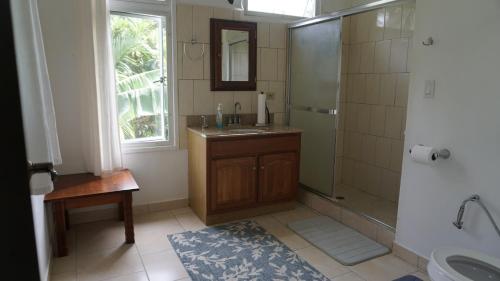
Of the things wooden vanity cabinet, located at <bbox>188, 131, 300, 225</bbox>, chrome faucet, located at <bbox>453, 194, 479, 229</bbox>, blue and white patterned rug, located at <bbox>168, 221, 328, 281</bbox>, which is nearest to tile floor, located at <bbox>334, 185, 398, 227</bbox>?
wooden vanity cabinet, located at <bbox>188, 131, 300, 225</bbox>

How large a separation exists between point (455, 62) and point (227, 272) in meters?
1.97

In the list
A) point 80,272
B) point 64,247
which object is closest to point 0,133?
point 80,272

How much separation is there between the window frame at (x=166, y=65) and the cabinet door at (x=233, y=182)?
63 cm

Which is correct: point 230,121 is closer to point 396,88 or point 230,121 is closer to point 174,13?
point 174,13

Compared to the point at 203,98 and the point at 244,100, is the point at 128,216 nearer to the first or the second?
the point at 203,98

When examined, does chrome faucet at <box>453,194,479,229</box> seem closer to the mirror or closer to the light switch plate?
the light switch plate

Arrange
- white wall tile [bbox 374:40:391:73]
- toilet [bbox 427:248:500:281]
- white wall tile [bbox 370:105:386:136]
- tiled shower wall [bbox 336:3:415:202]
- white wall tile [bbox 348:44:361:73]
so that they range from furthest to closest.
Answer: white wall tile [bbox 348:44:361:73] → white wall tile [bbox 370:105:386:136] → white wall tile [bbox 374:40:391:73] → tiled shower wall [bbox 336:3:415:202] → toilet [bbox 427:248:500:281]

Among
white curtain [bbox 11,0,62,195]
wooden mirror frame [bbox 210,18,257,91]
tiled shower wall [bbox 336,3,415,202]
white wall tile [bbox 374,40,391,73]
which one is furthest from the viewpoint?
white wall tile [bbox 374,40,391,73]

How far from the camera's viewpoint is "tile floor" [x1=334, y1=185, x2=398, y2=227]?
3020 millimetres

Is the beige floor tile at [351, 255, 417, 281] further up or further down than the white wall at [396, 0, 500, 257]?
further down

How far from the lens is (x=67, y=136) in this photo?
2787 mm

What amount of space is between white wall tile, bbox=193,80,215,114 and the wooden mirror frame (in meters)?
0.06

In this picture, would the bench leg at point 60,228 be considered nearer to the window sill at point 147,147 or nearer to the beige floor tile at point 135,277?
the beige floor tile at point 135,277

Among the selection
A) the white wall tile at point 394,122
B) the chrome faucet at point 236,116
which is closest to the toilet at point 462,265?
the white wall tile at point 394,122
